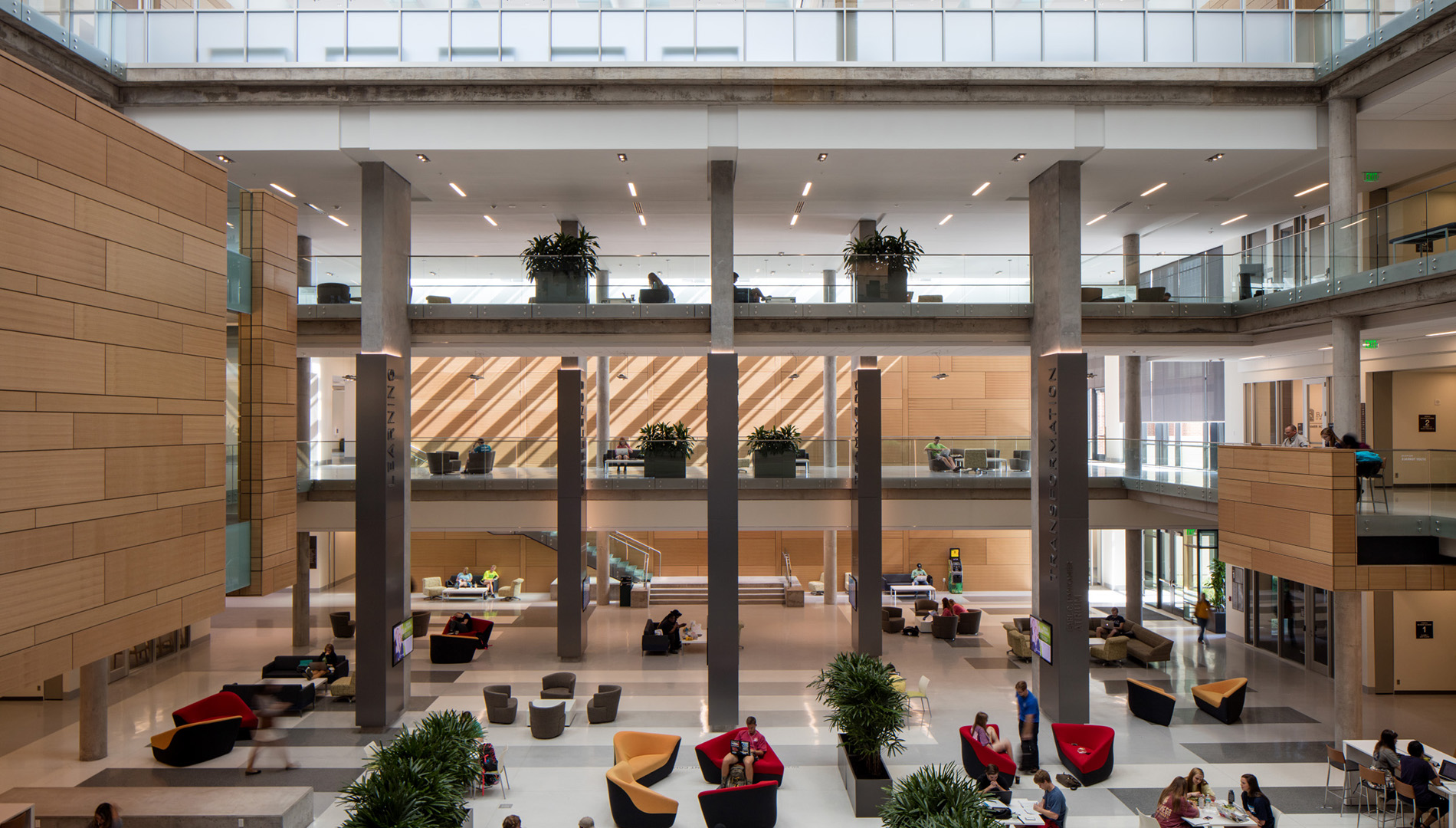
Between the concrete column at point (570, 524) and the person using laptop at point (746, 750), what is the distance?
6858mm

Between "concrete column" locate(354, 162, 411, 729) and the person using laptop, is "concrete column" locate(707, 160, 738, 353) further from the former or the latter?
"concrete column" locate(354, 162, 411, 729)

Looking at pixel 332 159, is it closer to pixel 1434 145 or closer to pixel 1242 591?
pixel 1434 145

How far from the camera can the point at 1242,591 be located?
17578 millimetres

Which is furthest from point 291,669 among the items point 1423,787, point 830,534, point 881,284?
point 1423,787

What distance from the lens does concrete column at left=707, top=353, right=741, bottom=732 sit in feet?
41.7

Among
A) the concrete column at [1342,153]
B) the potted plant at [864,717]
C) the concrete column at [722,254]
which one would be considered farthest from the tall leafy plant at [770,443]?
the concrete column at [1342,153]

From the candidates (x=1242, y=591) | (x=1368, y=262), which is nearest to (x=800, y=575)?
(x=1242, y=591)

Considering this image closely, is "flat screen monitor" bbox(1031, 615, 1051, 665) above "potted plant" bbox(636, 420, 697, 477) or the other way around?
the other way around

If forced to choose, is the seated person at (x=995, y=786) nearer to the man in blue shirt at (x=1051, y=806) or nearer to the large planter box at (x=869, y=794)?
the man in blue shirt at (x=1051, y=806)

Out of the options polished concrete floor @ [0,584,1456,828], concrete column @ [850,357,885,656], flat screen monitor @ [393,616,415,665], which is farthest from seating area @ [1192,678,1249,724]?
flat screen monitor @ [393,616,415,665]

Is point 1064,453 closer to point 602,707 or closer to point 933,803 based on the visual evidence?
point 933,803

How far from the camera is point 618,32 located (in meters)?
12.3

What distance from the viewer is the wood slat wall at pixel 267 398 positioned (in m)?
9.48

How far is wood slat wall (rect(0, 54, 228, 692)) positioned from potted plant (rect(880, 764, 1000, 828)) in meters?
7.21
